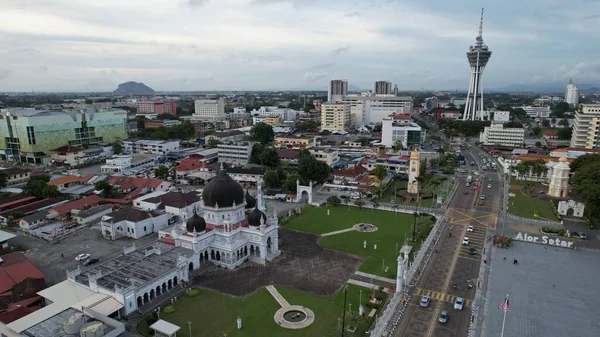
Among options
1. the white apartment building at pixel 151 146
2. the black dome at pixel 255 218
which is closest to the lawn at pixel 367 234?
the black dome at pixel 255 218

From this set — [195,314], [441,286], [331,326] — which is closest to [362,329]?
[331,326]

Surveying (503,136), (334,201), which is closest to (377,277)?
(334,201)

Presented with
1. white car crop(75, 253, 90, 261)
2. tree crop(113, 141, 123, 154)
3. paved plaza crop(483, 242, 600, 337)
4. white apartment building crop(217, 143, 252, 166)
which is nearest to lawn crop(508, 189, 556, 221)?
paved plaza crop(483, 242, 600, 337)

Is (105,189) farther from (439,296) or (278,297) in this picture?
(439,296)

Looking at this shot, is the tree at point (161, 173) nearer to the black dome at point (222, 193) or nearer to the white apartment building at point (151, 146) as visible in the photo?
the white apartment building at point (151, 146)

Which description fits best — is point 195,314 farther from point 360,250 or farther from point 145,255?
point 360,250

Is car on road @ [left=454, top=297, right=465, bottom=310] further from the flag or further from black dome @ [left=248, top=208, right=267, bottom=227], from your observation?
black dome @ [left=248, top=208, right=267, bottom=227]
